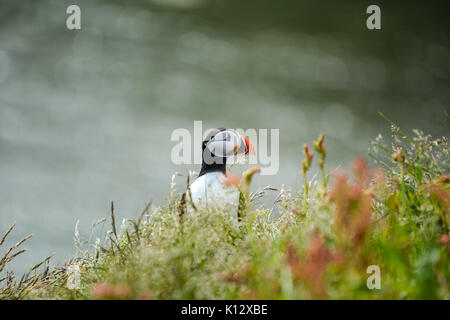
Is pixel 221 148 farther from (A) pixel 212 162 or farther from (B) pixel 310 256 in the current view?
(B) pixel 310 256

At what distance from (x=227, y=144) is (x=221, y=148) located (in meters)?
0.05

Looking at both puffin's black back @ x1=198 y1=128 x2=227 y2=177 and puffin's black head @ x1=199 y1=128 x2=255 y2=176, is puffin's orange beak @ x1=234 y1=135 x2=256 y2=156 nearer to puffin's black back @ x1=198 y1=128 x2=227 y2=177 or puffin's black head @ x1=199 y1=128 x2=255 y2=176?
puffin's black head @ x1=199 y1=128 x2=255 y2=176

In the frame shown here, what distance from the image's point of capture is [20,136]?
12.4 metres

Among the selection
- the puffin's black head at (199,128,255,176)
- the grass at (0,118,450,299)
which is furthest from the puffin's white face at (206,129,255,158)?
the grass at (0,118,450,299)

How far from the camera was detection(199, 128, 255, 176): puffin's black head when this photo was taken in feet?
9.45

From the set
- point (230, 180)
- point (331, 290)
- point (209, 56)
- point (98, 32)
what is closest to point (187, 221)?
point (230, 180)

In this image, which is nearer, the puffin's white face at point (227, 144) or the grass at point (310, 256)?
the grass at point (310, 256)

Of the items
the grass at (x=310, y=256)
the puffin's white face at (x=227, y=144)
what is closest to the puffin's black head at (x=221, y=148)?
the puffin's white face at (x=227, y=144)

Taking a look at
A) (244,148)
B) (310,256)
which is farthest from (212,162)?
(310,256)

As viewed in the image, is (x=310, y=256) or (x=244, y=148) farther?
(x=244, y=148)

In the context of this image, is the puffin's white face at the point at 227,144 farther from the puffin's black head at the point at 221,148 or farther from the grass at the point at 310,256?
the grass at the point at 310,256

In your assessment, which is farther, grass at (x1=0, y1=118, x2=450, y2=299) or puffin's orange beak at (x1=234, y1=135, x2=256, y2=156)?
puffin's orange beak at (x1=234, y1=135, x2=256, y2=156)

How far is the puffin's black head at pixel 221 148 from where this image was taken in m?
2.88

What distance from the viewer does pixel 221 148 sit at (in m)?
2.88
